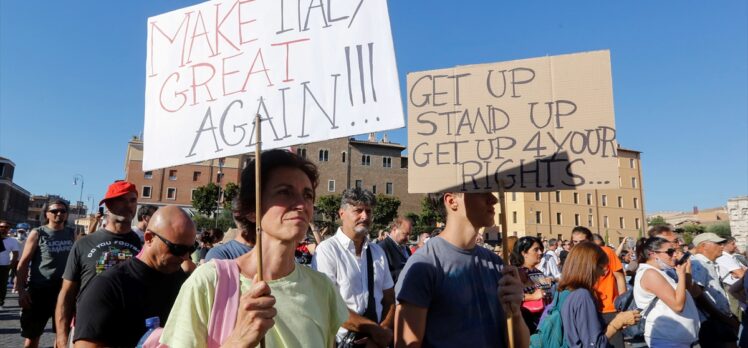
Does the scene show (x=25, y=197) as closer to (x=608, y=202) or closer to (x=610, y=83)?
(x=608, y=202)

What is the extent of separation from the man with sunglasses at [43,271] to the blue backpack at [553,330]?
18.3 feet

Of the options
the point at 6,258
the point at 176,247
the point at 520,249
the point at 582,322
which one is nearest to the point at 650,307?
the point at 582,322

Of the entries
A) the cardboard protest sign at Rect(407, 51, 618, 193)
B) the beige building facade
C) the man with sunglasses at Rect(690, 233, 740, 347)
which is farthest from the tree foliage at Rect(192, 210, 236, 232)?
the cardboard protest sign at Rect(407, 51, 618, 193)

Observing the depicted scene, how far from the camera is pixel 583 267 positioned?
15.5 feet

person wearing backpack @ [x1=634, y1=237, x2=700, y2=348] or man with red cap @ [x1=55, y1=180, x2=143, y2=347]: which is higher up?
man with red cap @ [x1=55, y1=180, x2=143, y2=347]

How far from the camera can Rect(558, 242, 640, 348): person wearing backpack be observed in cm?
439

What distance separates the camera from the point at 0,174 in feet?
305

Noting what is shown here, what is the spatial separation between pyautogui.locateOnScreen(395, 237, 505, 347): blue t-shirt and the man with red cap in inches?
106

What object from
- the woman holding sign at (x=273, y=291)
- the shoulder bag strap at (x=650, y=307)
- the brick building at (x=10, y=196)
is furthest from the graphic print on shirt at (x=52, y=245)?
the brick building at (x=10, y=196)

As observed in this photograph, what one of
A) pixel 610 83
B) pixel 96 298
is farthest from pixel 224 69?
pixel 610 83

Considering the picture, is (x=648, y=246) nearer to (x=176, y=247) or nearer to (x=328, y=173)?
(x=176, y=247)

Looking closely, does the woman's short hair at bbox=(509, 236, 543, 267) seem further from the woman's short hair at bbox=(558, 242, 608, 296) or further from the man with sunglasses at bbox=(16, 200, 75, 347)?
the man with sunglasses at bbox=(16, 200, 75, 347)

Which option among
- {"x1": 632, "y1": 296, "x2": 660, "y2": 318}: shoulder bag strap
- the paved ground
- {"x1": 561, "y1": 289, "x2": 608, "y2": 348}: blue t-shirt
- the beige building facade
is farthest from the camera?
the beige building facade

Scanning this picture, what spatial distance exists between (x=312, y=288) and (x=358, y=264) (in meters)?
2.25
